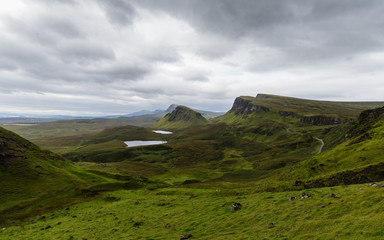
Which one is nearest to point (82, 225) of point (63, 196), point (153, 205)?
point (153, 205)

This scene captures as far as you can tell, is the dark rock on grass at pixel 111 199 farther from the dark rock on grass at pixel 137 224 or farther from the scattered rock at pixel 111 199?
the dark rock on grass at pixel 137 224

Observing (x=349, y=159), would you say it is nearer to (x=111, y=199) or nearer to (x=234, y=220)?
(x=234, y=220)

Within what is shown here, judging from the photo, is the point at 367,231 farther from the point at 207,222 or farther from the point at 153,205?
the point at 153,205

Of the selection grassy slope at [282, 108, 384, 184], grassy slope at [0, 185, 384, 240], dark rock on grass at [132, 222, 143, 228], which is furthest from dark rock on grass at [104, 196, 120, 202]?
grassy slope at [282, 108, 384, 184]

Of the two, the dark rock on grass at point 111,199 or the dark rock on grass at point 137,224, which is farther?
the dark rock on grass at point 111,199

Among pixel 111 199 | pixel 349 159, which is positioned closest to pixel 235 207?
pixel 111 199

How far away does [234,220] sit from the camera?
27.7 m

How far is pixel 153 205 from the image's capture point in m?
45.2

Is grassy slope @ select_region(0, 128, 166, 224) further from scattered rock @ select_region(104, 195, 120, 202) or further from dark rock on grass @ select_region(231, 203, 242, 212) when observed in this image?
dark rock on grass @ select_region(231, 203, 242, 212)

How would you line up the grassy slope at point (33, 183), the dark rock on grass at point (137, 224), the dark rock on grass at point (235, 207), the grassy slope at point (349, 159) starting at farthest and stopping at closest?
the grassy slope at point (33, 183)
the grassy slope at point (349, 159)
the dark rock on grass at point (137, 224)
the dark rock on grass at point (235, 207)

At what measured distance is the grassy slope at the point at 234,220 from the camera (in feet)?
62.2

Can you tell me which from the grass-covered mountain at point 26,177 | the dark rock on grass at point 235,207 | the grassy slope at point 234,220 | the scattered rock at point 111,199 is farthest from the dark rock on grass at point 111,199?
the dark rock on grass at point 235,207

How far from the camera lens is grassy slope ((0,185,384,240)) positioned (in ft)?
62.2

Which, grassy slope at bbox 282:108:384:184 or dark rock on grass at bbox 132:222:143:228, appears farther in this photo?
grassy slope at bbox 282:108:384:184
